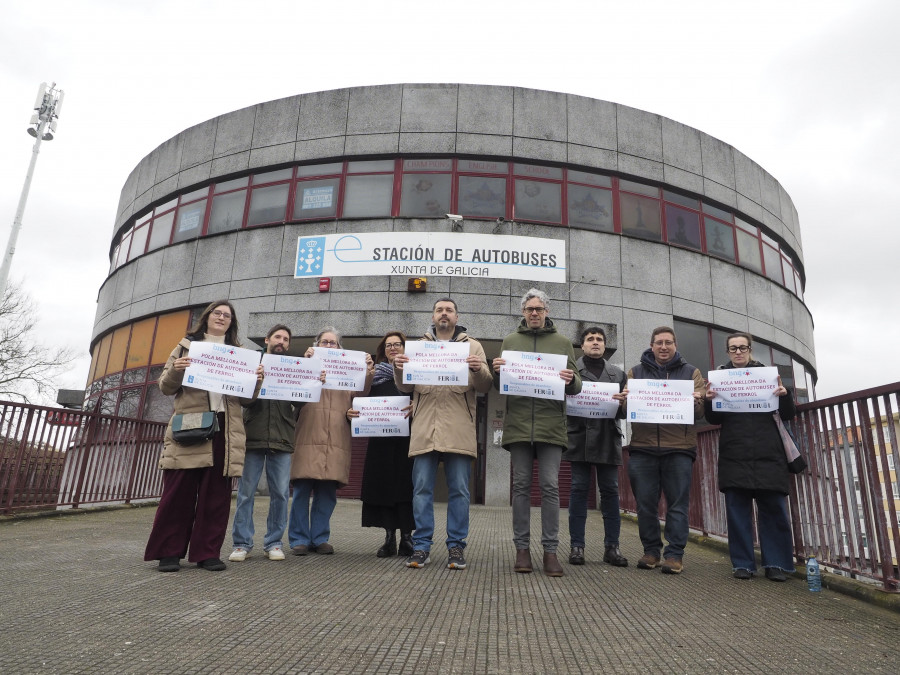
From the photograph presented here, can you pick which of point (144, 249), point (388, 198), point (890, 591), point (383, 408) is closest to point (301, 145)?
point (388, 198)

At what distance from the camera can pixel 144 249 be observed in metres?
17.0

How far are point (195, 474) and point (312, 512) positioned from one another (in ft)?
3.92

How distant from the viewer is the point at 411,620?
9.91 feet

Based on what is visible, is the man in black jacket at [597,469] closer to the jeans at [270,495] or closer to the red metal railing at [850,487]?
the red metal railing at [850,487]

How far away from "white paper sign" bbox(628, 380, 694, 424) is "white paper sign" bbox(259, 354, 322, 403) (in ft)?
8.80

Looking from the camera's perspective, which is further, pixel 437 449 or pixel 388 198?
pixel 388 198

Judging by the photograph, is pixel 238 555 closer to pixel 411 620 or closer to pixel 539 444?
pixel 411 620

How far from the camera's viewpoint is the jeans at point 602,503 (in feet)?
16.8

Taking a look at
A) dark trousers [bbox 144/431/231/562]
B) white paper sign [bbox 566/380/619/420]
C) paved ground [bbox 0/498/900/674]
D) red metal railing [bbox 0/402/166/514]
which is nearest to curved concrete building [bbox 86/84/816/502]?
red metal railing [bbox 0/402/166/514]

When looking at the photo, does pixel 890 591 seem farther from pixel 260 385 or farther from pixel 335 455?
pixel 260 385

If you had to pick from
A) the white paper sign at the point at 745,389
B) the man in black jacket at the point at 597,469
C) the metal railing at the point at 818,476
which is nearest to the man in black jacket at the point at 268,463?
the man in black jacket at the point at 597,469

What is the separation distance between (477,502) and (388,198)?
294 inches

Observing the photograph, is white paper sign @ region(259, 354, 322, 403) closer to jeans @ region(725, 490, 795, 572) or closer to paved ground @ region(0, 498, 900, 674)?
paved ground @ region(0, 498, 900, 674)

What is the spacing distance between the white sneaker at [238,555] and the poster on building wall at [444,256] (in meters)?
9.33
